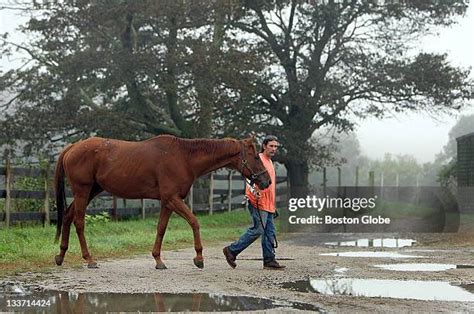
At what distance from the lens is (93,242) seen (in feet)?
49.5

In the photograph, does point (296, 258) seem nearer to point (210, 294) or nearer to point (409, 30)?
point (210, 294)

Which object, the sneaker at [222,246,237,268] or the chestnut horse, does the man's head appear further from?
the sneaker at [222,246,237,268]

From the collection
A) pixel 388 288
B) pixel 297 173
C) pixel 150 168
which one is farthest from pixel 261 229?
pixel 297 173

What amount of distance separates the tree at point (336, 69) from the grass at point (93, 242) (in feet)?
30.8

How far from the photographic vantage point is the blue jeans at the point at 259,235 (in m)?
11.5

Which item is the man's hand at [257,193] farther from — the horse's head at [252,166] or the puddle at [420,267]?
the puddle at [420,267]

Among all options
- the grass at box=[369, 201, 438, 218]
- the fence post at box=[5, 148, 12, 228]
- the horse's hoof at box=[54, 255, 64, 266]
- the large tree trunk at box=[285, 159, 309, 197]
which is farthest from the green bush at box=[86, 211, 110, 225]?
the large tree trunk at box=[285, 159, 309, 197]

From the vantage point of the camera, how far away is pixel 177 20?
89.9 ft

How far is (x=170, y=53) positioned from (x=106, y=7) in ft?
9.06

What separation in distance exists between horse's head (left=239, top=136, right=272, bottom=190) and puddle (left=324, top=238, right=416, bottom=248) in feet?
23.0

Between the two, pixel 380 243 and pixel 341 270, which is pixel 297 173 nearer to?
pixel 380 243

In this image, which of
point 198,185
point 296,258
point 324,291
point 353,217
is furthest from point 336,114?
point 324,291

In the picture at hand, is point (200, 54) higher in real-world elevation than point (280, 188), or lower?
higher

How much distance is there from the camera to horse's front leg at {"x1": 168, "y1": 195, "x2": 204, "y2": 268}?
439 inches
